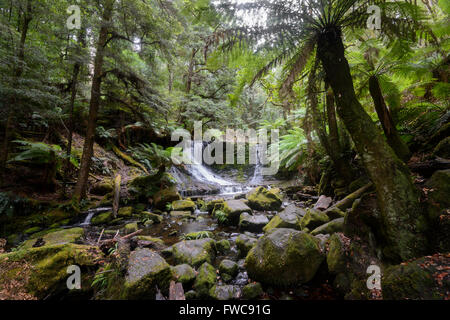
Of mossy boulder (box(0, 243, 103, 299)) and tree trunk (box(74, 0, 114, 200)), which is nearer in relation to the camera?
mossy boulder (box(0, 243, 103, 299))

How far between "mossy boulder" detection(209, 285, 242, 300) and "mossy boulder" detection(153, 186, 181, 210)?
14.7 feet

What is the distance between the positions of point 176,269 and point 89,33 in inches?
254

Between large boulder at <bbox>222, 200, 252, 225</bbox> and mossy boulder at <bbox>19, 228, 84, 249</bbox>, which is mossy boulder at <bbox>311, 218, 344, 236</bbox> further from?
mossy boulder at <bbox>19, 228, 84, 249</bbox>

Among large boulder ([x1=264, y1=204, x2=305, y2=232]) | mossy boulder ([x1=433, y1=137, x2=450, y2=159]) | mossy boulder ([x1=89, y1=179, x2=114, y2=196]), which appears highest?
mossy boulder ([x1=433, y1=137, x2=450, y2=159])

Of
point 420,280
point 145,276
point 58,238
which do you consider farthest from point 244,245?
point 58,238

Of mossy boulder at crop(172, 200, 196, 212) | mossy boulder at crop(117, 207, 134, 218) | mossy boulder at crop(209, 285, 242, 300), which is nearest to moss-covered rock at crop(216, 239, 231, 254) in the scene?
mossy boulder at crop(209, 285, 242, 300)

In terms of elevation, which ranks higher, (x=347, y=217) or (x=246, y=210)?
(x=347, y=217)

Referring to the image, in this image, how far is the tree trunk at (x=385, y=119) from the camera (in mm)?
2658

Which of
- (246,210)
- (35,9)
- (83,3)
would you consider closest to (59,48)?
(35,9)

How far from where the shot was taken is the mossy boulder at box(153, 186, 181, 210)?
20.8ft

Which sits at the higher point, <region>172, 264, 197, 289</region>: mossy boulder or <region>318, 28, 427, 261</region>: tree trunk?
<region>318, 28, 427, 261</region>: tree trunk

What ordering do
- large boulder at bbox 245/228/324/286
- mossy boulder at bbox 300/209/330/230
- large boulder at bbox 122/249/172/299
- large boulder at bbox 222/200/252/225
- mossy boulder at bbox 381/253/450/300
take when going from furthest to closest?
large boulder at bbox 222/200/252/225 → mossy boulder at bbox 300/209/330/230 → large boulder at bbox 245/228/324/286 → large boulder at bbox 122/249/172/299 → mossy boulder at bbox 381/253/450/300
